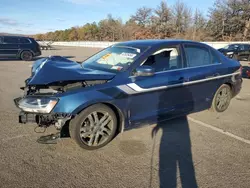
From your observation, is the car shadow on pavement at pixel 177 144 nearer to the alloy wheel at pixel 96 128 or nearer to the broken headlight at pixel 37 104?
the alloy wheel at pixel 96 128

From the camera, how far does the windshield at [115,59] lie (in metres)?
3.90

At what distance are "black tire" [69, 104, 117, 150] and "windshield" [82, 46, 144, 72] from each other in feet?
2.51

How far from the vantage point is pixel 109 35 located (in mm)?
81188

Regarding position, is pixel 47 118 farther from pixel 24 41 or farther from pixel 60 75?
pixel 24 41

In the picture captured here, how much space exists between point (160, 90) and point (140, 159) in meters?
1.24

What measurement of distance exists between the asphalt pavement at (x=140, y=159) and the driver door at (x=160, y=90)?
1.27ft

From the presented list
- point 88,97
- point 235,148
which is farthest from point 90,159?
point 235,148

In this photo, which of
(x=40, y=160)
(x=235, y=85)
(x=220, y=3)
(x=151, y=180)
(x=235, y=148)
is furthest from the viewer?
(x=220, y=3)

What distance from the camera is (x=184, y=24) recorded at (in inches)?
2255

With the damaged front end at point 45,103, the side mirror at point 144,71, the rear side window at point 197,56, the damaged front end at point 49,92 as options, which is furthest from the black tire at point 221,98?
the damaged front end at point 45,103

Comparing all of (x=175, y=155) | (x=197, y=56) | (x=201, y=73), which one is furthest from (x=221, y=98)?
(x=175, y=155)

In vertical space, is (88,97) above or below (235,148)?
above

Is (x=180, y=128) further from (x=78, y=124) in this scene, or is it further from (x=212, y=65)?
(x=78, y=124)

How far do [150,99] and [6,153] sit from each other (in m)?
2.31
